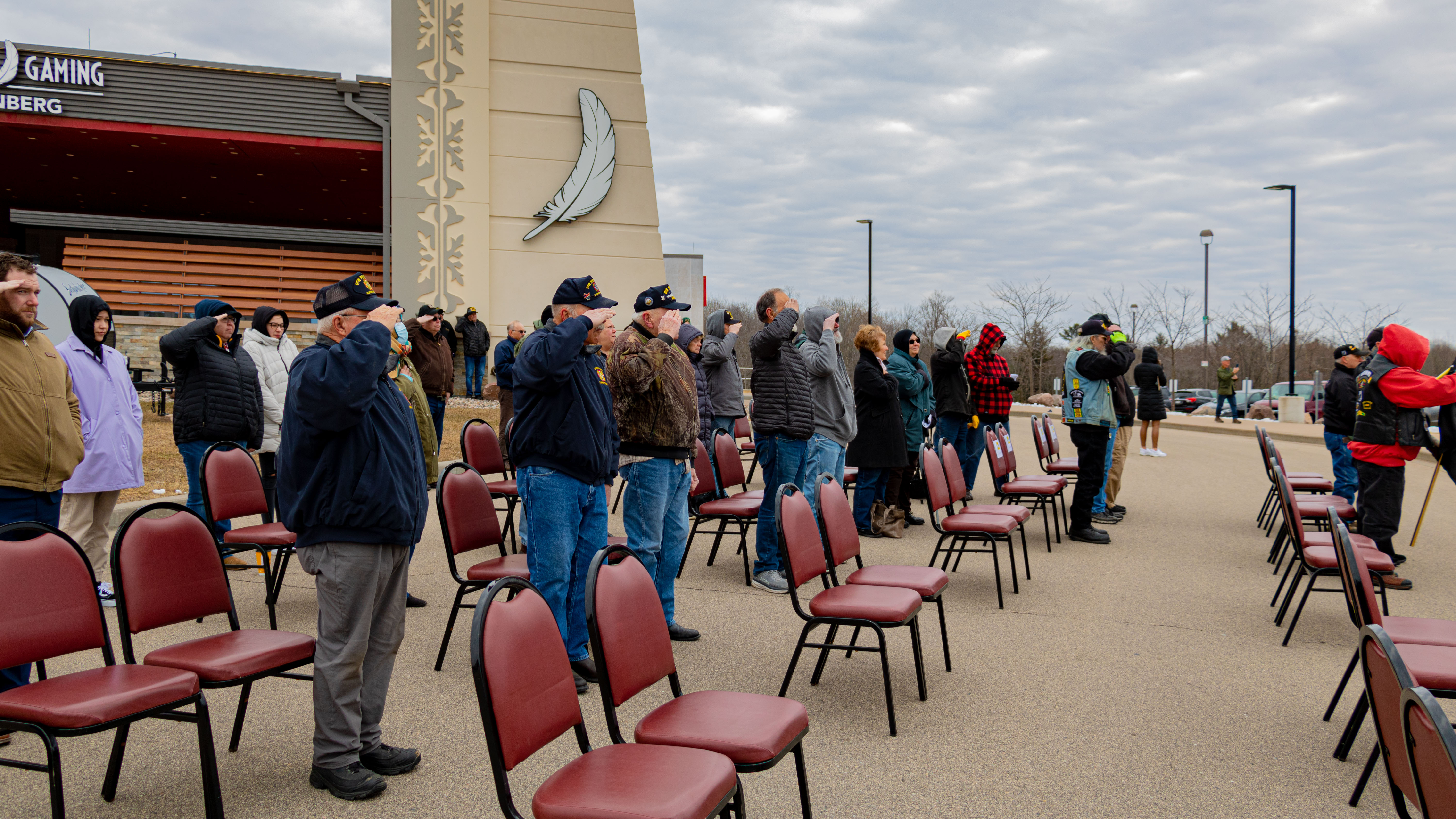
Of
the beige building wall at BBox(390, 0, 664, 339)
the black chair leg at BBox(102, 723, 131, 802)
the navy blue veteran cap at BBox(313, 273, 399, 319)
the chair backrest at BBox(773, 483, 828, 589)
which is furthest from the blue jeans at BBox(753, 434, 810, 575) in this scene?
the beige building wall at BBox(390, 0, 664, 339)

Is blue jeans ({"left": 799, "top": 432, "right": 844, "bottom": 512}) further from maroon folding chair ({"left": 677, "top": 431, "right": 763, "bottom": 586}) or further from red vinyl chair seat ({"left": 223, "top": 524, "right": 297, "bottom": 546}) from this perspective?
red vinyl chair seat ({"left": 223, "top": 524, "right": 297, "bottom": 546})

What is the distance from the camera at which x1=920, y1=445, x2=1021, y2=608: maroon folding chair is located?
5.84 m

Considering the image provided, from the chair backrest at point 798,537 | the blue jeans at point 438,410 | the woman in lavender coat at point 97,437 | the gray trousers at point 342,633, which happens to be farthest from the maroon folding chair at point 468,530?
the blue jeans at point 438,410

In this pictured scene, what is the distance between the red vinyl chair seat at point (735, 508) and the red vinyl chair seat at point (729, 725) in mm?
3449

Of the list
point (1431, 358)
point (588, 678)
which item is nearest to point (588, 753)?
point (588, 678)

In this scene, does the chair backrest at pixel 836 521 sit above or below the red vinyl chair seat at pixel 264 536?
above

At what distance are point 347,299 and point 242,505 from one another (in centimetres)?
289

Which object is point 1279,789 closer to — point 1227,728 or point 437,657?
point 1227,728

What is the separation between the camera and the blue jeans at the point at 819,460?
258 inches

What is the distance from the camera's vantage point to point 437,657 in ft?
15.1

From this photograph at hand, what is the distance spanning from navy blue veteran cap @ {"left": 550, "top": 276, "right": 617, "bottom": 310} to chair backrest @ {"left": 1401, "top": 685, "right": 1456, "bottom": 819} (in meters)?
3.24

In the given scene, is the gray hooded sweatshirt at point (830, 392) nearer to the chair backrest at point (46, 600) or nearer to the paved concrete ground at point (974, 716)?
the paved concrete ground at point (974, 716)

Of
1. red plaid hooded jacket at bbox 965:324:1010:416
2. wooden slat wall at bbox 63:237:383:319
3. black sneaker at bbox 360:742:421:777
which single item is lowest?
black sneaker at bbox 360:742:421:777

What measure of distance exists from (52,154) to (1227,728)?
27986mm
